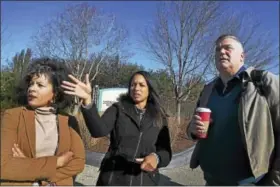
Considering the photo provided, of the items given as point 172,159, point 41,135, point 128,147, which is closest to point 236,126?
point 128,147

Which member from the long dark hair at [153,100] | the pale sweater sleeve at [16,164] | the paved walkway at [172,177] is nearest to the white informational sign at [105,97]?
the paved walkway at [172,177]

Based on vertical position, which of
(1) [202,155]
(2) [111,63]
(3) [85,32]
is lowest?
(1) [202,155]

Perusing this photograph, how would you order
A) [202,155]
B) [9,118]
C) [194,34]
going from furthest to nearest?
[194,34] → [202,155] → [9,118]

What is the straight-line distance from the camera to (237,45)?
2.37 meters

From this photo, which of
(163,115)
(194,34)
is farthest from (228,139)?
(194,34)

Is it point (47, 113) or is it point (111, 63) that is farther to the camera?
point (111, 63)

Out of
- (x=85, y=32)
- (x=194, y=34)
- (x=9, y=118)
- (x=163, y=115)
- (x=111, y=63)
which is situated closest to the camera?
(x=9, y=118)

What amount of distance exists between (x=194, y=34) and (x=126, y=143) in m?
12.2

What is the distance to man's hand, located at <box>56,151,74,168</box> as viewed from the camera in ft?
6.86

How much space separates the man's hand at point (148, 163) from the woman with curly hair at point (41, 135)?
49 cm

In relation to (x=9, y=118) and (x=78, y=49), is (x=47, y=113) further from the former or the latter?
(x=78, y=49)

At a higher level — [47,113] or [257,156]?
[47,113]

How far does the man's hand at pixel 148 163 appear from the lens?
2514 mm

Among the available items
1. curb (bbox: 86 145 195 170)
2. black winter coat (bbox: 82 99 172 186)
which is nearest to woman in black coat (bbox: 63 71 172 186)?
black winter coat (bbox: 82 99 172 186)
